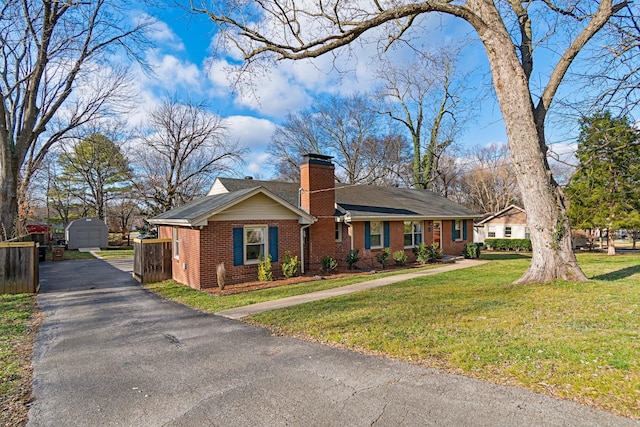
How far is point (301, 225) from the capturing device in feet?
46.3

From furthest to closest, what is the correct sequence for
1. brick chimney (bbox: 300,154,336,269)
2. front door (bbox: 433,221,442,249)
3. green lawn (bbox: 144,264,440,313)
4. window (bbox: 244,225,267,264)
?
front door (bbox: 433,221,442,249), brick chimney (bbox: 300,154,336,269), window (bbox: 244,225,267,264), green lawn (bbox: 144,264,440,313)

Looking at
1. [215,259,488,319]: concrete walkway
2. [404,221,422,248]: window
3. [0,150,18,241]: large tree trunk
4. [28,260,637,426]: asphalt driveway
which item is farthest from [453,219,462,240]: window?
[0,150,18,241]: large tree trunk

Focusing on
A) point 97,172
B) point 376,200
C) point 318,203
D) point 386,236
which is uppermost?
point 97,172

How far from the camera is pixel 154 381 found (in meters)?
4.43

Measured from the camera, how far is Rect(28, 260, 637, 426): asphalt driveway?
3359 millimetres

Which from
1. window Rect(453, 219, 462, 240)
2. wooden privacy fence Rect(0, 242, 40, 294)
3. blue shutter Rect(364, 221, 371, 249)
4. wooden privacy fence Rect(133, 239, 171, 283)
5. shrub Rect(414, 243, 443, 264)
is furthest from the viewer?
window Rect(453, 219, 462, 240)

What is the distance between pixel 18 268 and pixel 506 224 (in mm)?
33554

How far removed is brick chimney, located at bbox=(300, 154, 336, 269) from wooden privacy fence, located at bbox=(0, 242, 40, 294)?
30.1 ft

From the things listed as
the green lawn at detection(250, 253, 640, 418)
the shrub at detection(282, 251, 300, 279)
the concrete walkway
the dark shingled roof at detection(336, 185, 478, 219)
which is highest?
the dark shingled roof at detection(336, 185, 478, 219)

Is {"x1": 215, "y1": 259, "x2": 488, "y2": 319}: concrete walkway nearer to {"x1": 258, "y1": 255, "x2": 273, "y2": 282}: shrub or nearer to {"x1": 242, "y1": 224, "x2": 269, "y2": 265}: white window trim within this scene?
{"x1": 258, "y1": 255, "x2": 273, "y2": 282}: shrub

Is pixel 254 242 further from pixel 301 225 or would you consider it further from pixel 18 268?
pixel 18 268

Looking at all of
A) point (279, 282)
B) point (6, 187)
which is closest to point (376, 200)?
point (279, 282)

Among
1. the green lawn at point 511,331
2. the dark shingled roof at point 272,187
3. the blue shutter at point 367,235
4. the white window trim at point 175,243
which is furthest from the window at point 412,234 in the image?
the white window trim at point 175,243

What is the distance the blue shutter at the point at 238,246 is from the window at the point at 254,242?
0.16 m
